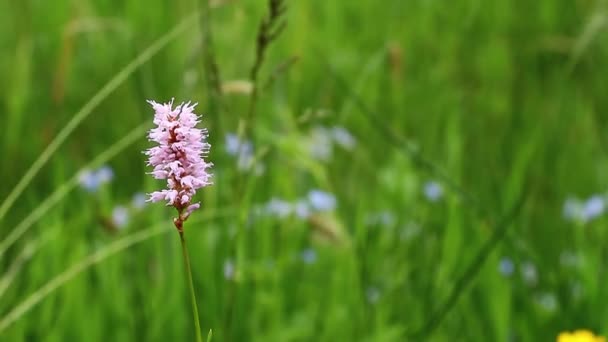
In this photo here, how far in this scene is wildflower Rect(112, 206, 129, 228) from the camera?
6.79ft

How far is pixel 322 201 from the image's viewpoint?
2.24m

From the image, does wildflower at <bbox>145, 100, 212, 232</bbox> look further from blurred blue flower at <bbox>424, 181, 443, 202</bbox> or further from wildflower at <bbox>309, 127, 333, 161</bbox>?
wildflower at <bbox>309, 127, 333, 161</bbox>

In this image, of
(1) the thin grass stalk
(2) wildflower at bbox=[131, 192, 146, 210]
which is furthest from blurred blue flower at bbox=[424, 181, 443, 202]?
(1) the thin grass stalk

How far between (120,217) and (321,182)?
Answer: 0.53 meters

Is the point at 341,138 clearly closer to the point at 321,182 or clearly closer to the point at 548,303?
the point at 321,182

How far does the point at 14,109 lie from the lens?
229 centimetres

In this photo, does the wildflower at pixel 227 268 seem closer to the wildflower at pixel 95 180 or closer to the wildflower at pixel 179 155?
the wildflower at pixel 95 180

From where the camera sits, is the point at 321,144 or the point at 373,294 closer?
the point at 373,294

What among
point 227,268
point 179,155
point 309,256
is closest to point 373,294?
point 309,256

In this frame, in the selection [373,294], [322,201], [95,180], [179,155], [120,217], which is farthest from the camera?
[95,180]

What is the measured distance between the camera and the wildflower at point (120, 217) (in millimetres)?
2069

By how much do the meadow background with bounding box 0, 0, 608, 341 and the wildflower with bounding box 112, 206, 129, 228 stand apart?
0.03 feet

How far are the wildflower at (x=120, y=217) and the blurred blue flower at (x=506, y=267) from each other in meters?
0.80

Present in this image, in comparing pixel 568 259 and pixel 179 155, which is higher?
pixel 568 259
